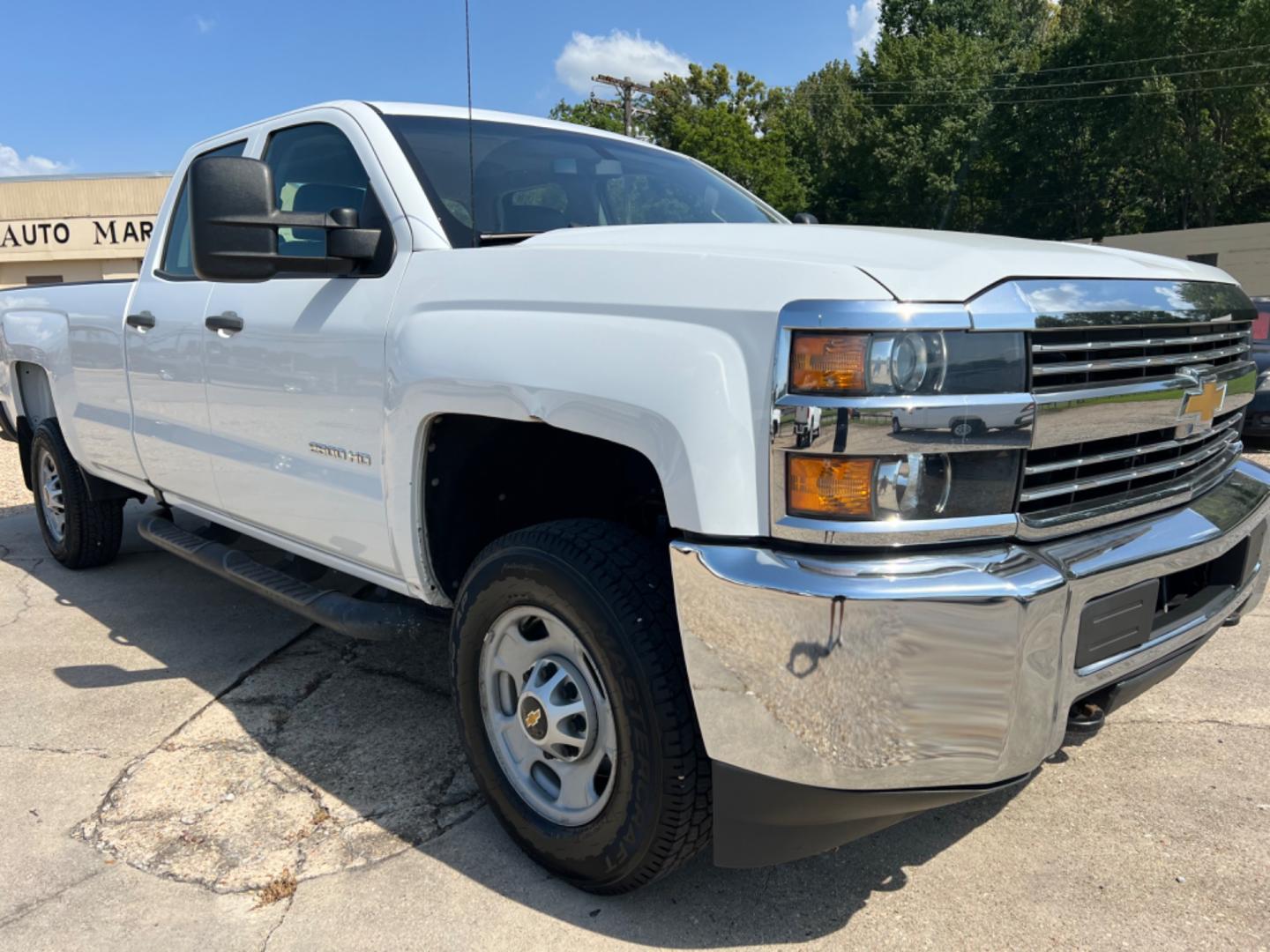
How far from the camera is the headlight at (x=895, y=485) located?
1827mm

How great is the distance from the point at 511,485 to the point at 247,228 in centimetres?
101

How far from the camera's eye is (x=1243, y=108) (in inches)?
1316

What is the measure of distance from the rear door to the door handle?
96 millimetres

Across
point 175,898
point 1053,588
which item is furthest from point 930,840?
point 175,898

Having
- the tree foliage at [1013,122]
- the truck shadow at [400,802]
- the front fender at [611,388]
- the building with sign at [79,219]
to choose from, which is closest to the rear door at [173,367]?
the truck shadow at [400,802]

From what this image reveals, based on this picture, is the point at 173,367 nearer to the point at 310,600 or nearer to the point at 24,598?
the point at 310,600

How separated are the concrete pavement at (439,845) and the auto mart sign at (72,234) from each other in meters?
34.2

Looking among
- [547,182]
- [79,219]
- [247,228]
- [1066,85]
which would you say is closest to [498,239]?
[547,182]

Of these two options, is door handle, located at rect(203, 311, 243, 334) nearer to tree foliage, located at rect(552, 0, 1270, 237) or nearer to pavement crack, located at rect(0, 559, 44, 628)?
pavement crack, located at rect(0, 559, 44, 628)

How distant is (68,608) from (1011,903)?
15.0 ft

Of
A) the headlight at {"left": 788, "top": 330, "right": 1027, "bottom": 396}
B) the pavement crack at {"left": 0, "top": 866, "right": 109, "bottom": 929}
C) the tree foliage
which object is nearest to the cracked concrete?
the pavement crack at {"left": 0, "top": 866, "right": 109, "bottom": 929}

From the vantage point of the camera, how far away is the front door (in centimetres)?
→ 282

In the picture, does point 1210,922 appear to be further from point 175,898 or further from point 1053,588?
point 175,898

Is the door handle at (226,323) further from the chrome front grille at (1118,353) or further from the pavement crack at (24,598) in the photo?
the chrome front grille at (1118,353)
